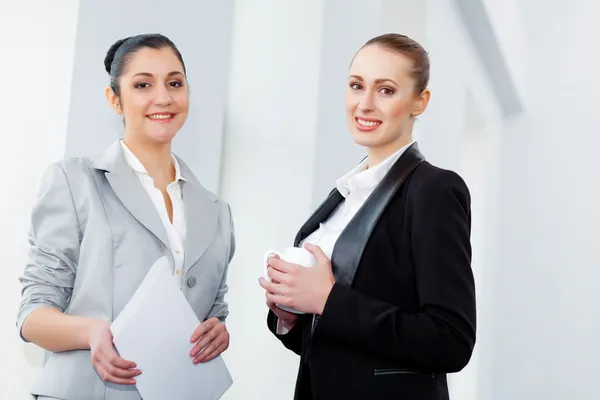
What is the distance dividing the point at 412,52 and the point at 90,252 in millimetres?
872

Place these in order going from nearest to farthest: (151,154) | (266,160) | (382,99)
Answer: (382,99) < (151,154) < (266,160)

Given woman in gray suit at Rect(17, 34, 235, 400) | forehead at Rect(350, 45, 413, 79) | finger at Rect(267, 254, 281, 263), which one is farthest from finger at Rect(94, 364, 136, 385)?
forehead at Rect(350, 45, 413, 79)

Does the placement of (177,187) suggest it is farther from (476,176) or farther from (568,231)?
(568,231)

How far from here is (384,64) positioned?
165 cm

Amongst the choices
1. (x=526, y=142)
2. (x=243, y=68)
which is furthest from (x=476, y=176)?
(x=243, y=68)

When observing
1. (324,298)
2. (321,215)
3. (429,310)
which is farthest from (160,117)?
(429,310)

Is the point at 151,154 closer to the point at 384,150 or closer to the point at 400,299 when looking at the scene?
the point at 384,150

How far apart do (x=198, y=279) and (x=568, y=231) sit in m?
4.63

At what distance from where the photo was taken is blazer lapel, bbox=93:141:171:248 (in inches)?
74.3

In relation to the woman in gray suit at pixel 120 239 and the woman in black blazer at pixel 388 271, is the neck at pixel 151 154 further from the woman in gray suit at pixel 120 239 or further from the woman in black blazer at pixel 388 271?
the woman in black blazer at pixel 388 271

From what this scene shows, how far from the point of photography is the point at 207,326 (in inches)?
73.0

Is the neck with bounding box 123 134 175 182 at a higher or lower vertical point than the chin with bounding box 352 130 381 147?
lower

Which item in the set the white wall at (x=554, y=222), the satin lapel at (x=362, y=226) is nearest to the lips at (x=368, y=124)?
the satin lapel at (x=362, y=226)

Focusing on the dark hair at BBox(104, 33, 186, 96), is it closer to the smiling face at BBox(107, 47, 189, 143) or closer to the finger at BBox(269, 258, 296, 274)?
the smiling face at BBox(107, 47, 189, 143)
